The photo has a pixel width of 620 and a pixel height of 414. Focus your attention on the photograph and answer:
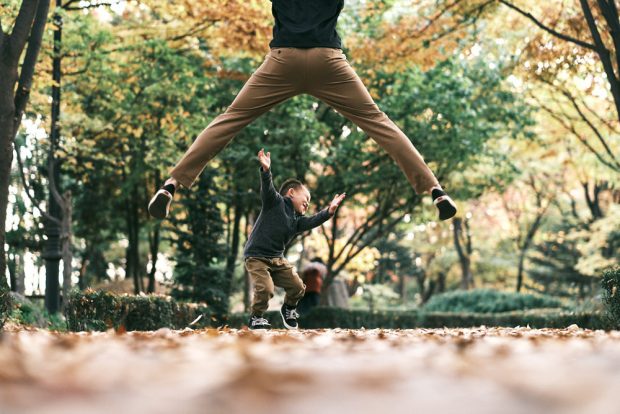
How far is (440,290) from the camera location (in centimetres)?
4281

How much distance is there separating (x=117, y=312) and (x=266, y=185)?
2.33 meters

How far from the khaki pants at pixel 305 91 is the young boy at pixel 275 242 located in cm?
129

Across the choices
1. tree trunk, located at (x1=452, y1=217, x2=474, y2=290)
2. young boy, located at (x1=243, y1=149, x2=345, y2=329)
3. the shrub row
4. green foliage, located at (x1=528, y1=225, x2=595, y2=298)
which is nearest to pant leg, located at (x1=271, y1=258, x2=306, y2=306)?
young boy, located at (x1=243, y1=149, x2=345, y2=329)

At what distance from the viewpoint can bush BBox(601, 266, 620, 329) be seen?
7164 millimetres

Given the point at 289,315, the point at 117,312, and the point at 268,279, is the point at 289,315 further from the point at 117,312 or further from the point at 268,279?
the point at 117,312

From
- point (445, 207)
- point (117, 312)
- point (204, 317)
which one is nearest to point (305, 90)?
point (445, 207)

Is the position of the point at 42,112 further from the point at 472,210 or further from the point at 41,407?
the point at 472,210

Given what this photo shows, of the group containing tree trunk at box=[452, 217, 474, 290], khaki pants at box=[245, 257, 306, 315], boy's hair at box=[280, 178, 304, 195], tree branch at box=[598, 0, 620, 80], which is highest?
tree branch at box=[598, 0, 620, 80]

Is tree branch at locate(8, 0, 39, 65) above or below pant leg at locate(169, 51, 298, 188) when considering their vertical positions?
above

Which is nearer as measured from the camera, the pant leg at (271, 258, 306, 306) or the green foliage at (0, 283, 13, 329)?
the green foliage at (0, 283, 13, 329)

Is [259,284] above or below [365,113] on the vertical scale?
below

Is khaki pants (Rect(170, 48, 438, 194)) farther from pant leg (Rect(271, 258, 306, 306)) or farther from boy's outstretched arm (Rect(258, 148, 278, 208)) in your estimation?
pant leg (Rect(271, 258, 306, 306))

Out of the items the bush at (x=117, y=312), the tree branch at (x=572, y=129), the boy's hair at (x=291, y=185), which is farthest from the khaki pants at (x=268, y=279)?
the tree branch at (x=572, y=129)

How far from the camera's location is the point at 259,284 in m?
7.55
